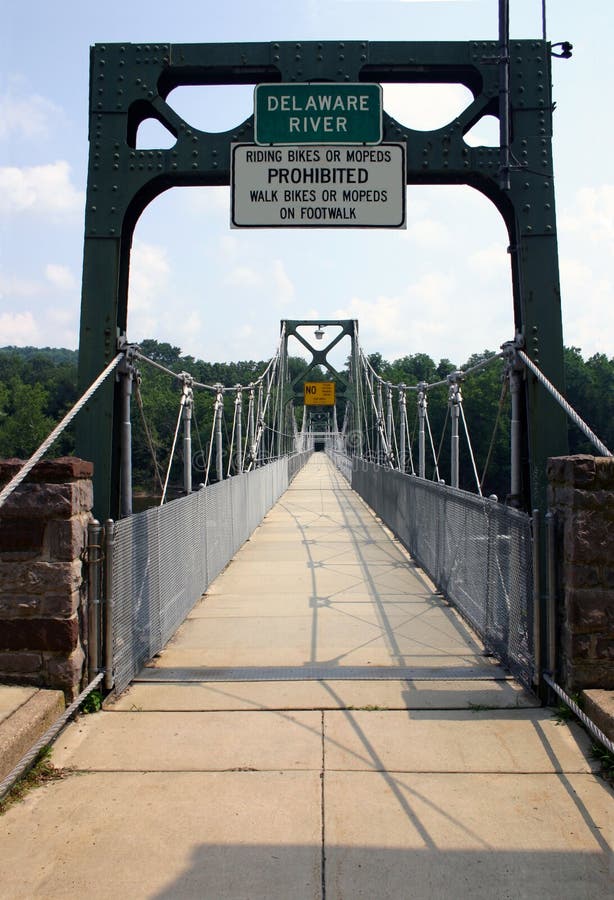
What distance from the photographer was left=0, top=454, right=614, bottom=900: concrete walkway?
9.43 feet

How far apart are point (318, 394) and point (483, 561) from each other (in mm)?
48981

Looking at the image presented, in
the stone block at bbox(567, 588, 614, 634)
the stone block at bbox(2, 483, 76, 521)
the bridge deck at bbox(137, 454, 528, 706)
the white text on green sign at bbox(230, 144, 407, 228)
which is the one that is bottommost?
the bridge deck at bbox(137, 454, 528, 706)

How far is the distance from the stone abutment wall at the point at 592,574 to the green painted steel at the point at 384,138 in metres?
1.00

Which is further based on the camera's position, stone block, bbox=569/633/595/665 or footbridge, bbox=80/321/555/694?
footbridge, bbox=80/321/555/694

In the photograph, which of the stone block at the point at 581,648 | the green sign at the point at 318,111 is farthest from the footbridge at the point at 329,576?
the green sign at the point at 318,111

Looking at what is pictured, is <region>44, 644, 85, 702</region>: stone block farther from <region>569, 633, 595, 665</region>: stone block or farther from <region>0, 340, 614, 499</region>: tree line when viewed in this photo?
<region>0, 340, 614, 499</region>: tree line

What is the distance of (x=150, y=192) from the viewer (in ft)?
19.1

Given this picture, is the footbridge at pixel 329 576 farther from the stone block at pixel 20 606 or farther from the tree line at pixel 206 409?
the tree line at pixel 206 409

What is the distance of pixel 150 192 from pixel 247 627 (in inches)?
131

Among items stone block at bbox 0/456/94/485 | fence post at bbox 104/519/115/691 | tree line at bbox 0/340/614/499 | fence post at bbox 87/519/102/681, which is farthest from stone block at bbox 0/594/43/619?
tree line at bbox 0/340/614/499

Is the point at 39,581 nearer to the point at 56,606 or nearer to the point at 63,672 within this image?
the point at 56,606

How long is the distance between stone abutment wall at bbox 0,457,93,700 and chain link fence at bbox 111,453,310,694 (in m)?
0.41

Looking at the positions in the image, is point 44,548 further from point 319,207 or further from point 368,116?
point 368,116

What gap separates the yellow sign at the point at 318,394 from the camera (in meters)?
54.6
